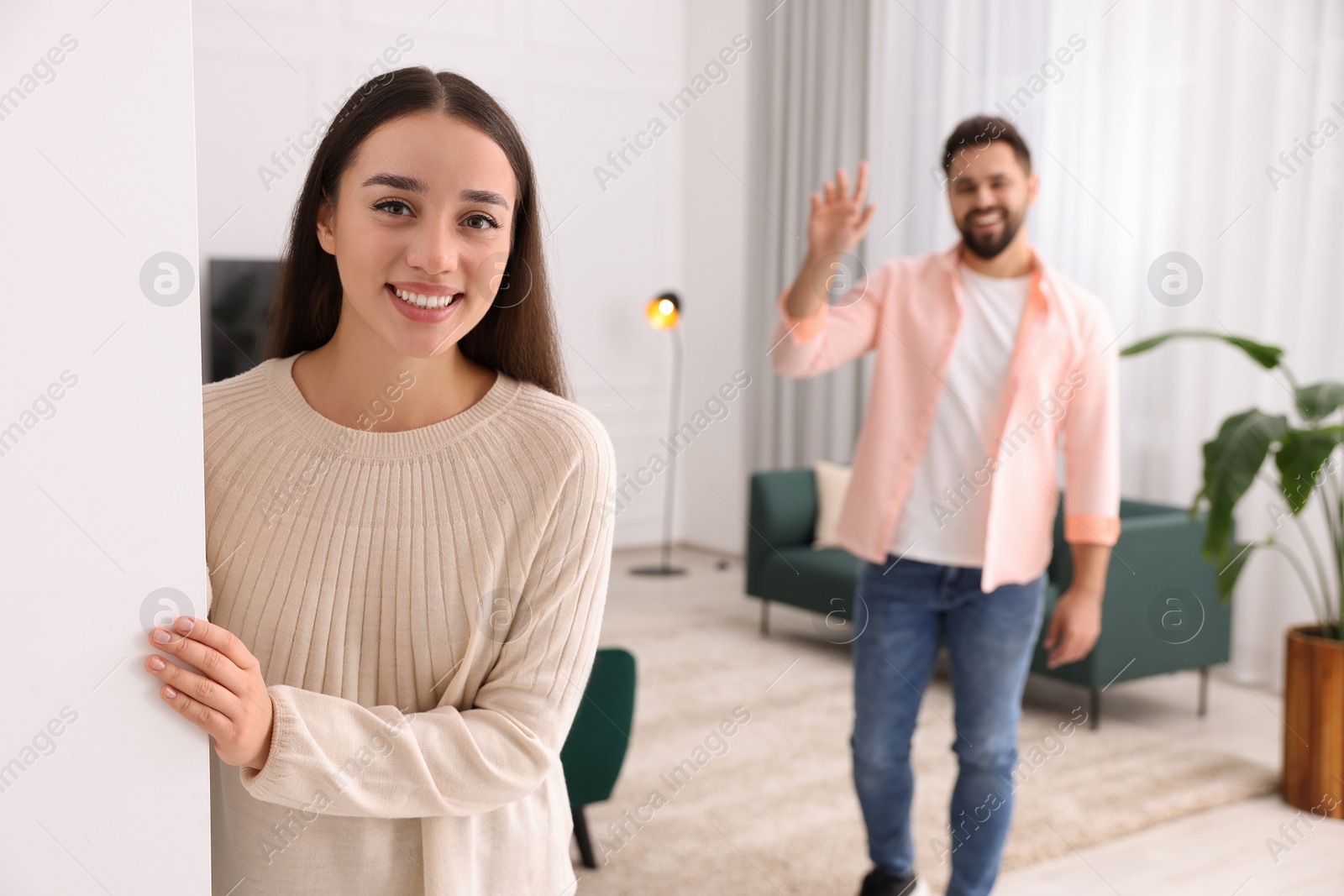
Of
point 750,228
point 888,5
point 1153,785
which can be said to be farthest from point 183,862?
point 750,228

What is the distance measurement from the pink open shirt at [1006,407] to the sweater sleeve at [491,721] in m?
1.14

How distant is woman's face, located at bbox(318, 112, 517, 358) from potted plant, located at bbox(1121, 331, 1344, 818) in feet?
7.81

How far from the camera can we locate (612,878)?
254 cm

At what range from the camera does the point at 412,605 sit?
100 cm

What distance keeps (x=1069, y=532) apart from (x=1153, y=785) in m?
1.34

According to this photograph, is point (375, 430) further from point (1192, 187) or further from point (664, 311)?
point (664, 311)

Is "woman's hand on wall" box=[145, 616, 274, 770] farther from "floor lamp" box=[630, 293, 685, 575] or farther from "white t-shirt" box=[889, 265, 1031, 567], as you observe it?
"floor lamp" box=[630, 293, 685, 575]

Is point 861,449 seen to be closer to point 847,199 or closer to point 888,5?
point 847,199

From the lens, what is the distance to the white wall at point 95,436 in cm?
68

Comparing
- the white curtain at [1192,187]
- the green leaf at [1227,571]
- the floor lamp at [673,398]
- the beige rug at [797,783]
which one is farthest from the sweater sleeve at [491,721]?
the floor lamp at [673,398]

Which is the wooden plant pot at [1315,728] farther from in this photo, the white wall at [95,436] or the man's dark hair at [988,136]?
the white wall at [95,436]

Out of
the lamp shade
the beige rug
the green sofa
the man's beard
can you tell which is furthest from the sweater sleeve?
the lamp shade

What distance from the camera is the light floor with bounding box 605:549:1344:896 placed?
8.41ft

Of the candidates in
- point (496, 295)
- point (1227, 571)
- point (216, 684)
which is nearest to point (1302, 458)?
point (1227, 571)
